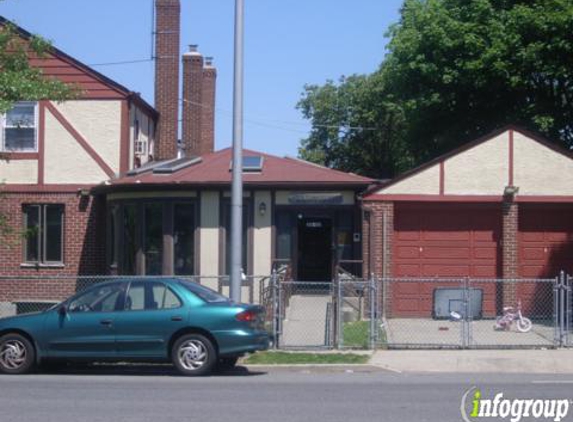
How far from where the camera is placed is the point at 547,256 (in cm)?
2297

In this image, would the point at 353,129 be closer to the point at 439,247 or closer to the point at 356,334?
the point at 439,247

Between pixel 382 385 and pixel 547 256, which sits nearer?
pixel 382 385

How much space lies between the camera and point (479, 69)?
27.4 metres

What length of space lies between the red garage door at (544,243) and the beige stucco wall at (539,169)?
33.0 inches

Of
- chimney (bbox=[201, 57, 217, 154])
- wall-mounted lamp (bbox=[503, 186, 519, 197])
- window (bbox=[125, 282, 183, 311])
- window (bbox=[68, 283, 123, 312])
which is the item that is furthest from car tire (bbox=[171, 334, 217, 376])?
chimney (bbox=[201, 57, 217, 154])

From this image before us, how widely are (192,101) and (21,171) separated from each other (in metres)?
7.85

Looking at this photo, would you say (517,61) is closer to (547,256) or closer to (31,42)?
(547,256)

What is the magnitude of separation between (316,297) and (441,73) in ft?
30.6

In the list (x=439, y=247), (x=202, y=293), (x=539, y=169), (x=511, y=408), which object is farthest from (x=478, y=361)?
(x=539, y=169)

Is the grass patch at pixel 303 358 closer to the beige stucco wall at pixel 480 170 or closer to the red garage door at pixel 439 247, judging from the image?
the red garage door at pixel 439 247

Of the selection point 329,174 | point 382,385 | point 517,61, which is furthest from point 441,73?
point 382,385

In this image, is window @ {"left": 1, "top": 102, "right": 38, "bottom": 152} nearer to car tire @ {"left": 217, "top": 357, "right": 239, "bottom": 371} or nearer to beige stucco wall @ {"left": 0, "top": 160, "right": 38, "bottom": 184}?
beige stucco wall @ {"left": 0, "top": 160, "right": 38, "bottom": 184}

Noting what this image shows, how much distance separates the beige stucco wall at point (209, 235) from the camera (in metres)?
23.7

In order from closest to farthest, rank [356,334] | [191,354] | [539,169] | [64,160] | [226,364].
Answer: [191,354] < [226,364] < [356,334] < [539,169] < [64,160]
